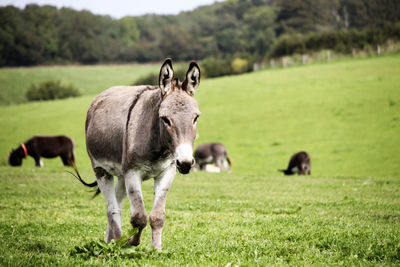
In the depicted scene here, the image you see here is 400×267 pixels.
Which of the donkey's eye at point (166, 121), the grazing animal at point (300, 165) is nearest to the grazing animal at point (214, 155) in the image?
the grazing animal at point (300, 165)

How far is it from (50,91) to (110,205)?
65.5 m

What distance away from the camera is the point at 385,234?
644 cm

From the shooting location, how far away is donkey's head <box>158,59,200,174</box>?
15.6 ft

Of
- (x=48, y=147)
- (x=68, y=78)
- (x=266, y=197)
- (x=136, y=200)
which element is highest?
(x=68, y=78)

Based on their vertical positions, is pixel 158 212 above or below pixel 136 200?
below

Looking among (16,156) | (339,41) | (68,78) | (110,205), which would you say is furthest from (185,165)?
(68,78)

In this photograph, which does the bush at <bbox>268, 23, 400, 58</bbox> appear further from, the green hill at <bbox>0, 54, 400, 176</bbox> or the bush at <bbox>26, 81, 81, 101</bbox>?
the bush at <bbox>26, 81, 81, 101</bbox>

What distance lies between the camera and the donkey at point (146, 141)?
Answer: 5059 mm

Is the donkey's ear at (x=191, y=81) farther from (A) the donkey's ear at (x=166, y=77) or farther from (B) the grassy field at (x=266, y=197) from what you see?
(B) the grassy field at (x=266, y=197)

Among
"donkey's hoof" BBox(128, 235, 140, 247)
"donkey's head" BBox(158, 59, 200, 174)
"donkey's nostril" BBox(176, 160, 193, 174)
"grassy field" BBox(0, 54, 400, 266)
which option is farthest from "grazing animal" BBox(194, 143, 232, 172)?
"donkey's nostril" BBox(176, 160, 193, 174)

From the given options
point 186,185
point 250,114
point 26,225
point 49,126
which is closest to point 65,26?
point 49,126

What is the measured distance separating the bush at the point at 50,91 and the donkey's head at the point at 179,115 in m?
65.5

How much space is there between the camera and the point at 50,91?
2650 inches

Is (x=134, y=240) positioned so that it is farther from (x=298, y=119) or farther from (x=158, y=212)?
(x=298, y=119)
